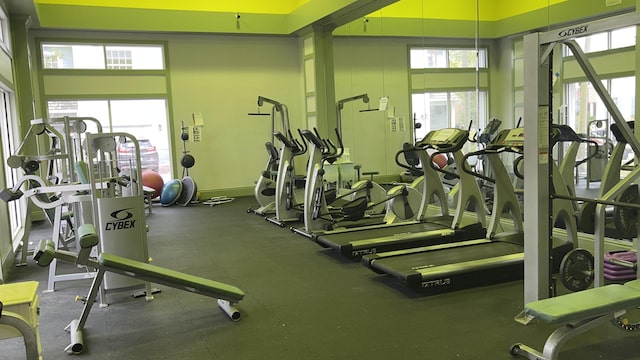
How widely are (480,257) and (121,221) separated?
3.27 m

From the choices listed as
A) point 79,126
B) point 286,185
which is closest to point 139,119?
point 286,185

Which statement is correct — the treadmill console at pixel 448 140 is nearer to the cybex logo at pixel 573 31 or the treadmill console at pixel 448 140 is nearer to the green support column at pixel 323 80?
the cybex logo at pixel 573 31

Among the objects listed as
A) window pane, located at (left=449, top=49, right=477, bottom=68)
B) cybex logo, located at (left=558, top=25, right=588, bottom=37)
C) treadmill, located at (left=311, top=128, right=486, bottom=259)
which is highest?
window pane, located at (left=449, top=49, right=477, bottom=68)

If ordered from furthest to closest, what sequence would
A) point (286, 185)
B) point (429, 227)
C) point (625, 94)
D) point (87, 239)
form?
point (286, 185) < point (429, 227) < point (625, 94) < point (87, 239)

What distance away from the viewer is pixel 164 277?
144 inches

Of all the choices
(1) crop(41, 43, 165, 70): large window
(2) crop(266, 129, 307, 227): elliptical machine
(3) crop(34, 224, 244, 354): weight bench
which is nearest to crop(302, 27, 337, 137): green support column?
(2) crop(266, 129, 307, 227): elliptical machine

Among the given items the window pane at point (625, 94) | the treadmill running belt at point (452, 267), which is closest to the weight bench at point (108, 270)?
the treadmill running belt at point (452, 267)

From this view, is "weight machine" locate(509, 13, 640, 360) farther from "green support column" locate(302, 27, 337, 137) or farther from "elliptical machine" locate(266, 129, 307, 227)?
"green support column" locate(302, 27, 337, 137)

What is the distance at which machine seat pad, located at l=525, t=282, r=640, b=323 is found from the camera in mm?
2576

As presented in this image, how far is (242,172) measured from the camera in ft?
37.2

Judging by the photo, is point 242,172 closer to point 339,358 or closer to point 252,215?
point 252,215

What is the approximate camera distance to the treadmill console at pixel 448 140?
509 centimetres

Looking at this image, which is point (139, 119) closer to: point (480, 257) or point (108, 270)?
point (108, 270)

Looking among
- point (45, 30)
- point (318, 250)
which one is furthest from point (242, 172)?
point (318, 250)
